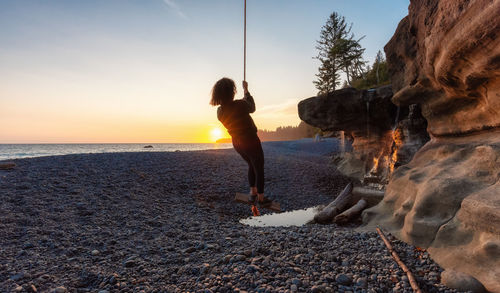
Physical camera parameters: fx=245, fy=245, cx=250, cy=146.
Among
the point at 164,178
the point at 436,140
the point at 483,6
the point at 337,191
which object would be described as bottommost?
the point at 337,191

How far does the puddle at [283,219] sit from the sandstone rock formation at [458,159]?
9.16 ft

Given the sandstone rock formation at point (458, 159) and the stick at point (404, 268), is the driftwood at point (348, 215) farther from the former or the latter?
the stick at point (404, 268)

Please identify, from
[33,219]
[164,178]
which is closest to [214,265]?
[33,219]

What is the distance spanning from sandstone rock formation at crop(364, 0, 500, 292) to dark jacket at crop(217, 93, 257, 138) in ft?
12.6

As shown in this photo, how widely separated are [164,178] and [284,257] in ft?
34.0

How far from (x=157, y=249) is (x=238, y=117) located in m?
3.36

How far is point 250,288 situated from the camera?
10.2 ft

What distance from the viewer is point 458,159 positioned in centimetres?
538

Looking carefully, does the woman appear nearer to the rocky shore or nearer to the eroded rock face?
the rocky shore

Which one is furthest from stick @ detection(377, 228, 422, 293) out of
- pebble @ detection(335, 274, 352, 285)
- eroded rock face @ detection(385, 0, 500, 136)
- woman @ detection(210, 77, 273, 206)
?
eroded rock face @ detection(385, 0, 500, 136)

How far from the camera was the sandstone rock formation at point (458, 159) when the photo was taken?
3373mm

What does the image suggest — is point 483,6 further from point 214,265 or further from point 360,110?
point 360,110

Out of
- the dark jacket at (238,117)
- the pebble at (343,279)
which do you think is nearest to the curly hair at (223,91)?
the dark jacket at (238,117)

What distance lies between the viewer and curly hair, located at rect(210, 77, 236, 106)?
19.2 feet
